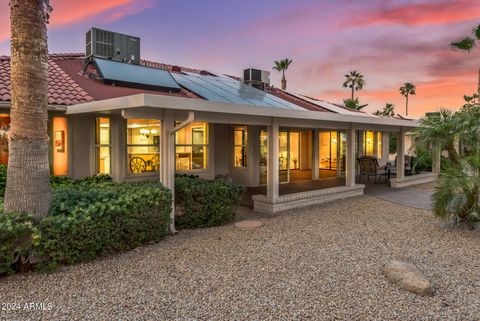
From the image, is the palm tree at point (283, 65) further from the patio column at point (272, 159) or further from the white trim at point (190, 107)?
the patio column at point (272, 159)

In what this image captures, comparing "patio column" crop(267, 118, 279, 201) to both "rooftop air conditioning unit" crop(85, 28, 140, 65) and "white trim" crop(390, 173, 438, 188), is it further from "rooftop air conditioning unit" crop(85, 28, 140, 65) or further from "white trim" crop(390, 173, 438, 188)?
"white trim" crop(390, 173, 438, 188)

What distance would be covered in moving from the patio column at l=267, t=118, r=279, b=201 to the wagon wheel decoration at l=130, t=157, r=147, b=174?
3514mm

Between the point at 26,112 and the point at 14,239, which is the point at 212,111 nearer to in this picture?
the point at 26,112

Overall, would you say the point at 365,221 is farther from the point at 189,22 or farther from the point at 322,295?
the point at 189,22

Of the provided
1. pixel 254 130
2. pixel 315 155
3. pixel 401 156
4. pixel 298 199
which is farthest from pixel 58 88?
pixel 401 156

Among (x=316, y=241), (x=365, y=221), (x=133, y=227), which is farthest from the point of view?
(x=365, y=221)

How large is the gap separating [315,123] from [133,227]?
6521 millimetres

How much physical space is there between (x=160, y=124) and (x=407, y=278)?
4.93 metres

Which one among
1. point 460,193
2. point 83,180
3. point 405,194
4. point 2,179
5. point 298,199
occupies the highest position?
point 2,179

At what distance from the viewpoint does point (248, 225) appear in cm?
747

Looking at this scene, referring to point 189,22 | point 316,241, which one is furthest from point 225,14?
point 316,241

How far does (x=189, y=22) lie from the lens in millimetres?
13180

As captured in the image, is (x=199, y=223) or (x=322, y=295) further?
(x=199, y=223)

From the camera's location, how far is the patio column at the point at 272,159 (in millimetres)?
8844
